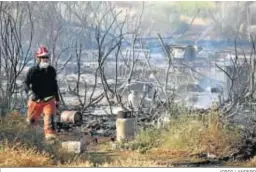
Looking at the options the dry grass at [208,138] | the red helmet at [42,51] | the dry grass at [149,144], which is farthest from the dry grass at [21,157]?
the dry grass at [208,138]

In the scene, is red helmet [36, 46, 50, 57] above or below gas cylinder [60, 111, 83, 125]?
above

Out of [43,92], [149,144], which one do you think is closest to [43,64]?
[43,92]

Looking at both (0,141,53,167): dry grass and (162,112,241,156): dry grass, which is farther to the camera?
(162,112,241,156): dry grass

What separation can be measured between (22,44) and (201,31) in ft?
4.93

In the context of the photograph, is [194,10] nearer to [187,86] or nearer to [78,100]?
[187,86]

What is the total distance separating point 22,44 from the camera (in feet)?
20.6

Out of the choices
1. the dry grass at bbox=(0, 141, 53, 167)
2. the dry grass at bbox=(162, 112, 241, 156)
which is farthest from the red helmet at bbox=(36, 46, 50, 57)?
the dry grass at bbox=(162, 112, 241, 156)

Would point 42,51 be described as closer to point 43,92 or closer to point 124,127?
point 43,92

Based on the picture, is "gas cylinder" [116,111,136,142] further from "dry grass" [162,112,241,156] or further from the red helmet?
the red helmet

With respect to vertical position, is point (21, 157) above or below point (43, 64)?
below

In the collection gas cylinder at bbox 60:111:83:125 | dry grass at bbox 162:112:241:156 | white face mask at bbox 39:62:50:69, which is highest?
white face mask at bbox 39:62:50:69

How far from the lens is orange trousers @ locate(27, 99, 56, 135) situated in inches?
247

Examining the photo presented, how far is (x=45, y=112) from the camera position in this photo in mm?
6312

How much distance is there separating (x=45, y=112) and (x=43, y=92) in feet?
0.56
